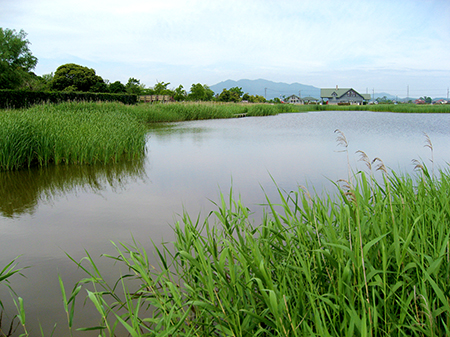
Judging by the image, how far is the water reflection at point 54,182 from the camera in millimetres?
4492

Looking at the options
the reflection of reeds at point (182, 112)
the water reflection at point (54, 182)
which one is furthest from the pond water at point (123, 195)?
the reflection of reeds at point (182, 112)

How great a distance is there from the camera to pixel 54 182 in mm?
5426

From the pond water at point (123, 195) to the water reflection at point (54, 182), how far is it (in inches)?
0.6

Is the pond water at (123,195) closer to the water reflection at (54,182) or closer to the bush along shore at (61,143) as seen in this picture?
the water reflection at (54,182)

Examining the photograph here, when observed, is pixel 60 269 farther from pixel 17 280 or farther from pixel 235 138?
pixel 235 138

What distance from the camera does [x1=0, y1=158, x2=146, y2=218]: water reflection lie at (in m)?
→ 4.49

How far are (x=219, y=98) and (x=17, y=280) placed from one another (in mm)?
44743

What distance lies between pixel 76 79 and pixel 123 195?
103 ft

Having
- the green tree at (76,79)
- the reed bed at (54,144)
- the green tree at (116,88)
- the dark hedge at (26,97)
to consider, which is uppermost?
the green tree at (76,79)

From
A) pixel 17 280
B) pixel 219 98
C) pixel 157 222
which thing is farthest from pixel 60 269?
pixel 219 98

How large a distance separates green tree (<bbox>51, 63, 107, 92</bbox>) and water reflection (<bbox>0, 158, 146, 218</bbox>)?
1117 inches

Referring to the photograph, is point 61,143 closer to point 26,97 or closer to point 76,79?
point 26,97

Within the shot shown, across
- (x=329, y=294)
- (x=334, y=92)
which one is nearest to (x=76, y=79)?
(x=329, y=294)

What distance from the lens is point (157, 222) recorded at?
12.0ft
